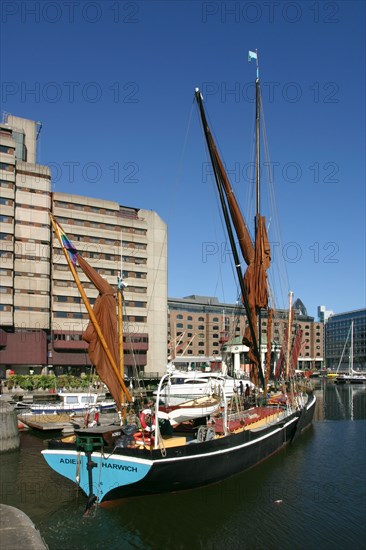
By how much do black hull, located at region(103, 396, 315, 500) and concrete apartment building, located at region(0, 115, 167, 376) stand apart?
54722 millimetres

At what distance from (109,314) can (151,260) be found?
74.5 meters

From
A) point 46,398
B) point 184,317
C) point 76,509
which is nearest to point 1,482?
point 76,509

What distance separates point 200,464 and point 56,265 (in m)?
73.8

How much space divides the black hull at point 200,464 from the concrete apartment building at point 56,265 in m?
54.7

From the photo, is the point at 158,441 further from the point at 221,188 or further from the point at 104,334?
the point at 221,188

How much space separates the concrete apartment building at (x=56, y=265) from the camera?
85625 mm

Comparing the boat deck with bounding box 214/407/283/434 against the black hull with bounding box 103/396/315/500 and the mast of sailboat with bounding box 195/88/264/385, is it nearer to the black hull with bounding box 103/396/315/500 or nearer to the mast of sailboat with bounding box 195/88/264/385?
the black hull with bounding box 103/396/315/500

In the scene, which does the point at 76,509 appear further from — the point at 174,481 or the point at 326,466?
the point at 326,466

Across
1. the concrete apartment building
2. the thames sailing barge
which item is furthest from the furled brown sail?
the concrete apartment building

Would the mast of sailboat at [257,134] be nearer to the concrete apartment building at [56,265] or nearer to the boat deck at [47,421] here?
the boat deck at [47,421]

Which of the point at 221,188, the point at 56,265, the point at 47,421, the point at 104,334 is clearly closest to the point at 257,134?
the point at 221,188

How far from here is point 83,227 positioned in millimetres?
96438

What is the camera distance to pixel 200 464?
2336cm


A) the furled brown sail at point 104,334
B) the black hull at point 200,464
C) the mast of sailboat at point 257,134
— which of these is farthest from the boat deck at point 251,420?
the mast of sailboat at point 257,134
